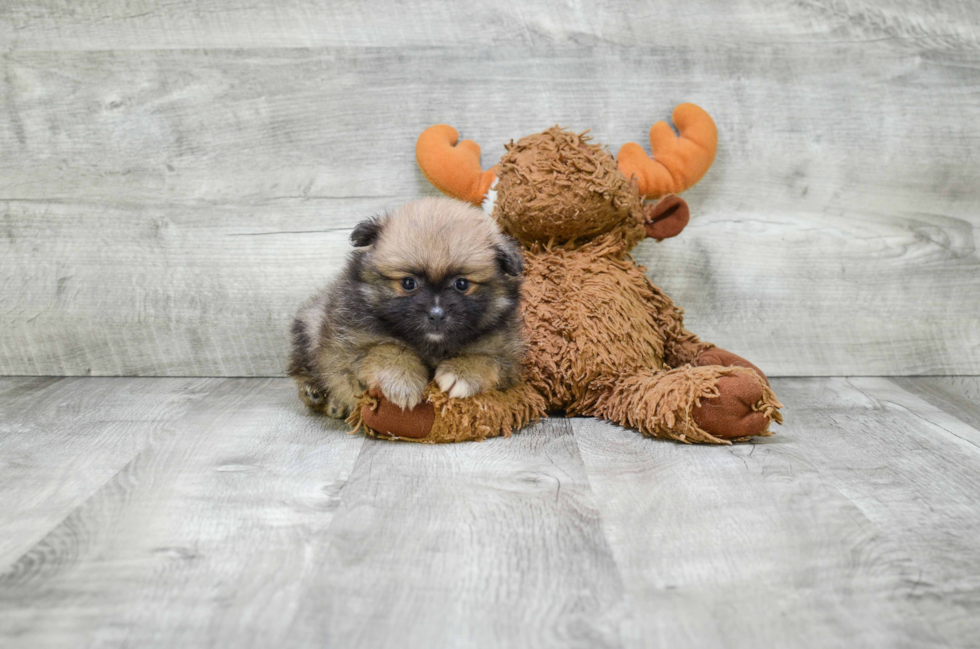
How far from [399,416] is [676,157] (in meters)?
1.13

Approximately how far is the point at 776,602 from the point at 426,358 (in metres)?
0.94

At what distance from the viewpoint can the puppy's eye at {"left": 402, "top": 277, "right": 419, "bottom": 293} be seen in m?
1.70

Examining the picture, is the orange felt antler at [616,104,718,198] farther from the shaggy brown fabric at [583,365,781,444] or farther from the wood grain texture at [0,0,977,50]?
the shaggy brown fabric at [583,365,781,444]

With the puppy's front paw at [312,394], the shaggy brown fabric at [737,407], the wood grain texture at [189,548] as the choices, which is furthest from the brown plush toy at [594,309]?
the wood grain texture at [189,548]

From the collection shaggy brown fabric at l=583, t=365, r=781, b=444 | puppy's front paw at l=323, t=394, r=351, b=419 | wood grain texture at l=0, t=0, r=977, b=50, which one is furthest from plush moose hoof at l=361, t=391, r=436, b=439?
wood grain texture at l=0, t=0, r=977, b=50

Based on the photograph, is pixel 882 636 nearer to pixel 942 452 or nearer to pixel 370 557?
pixel 370 557

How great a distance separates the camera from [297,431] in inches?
75.8

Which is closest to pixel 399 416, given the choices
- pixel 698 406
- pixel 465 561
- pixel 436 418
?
pixel 436 418

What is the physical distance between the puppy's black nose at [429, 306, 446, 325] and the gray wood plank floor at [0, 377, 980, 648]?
0.32 metres

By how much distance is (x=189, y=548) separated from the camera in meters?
1.28

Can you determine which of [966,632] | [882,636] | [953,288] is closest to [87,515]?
[882,636]

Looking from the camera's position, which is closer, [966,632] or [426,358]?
[966,632]

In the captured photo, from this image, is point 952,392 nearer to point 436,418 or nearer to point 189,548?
point 436,418

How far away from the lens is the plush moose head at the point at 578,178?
1.99 meters
